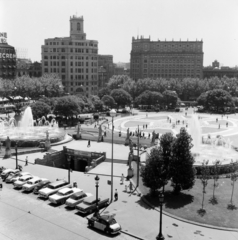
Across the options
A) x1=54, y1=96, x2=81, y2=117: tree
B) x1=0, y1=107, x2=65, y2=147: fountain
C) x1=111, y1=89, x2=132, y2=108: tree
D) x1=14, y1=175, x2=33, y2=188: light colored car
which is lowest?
x1=14, y1=175, x2=33, y2=188: light colored car

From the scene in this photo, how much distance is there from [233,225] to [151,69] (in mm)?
169784

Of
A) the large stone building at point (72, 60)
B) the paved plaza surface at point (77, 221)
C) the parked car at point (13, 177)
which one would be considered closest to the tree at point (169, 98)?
the large stone building at point (72, 60)

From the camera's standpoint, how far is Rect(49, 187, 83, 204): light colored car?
30089 millimetres

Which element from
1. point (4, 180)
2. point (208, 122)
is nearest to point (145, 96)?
point (208, 122)

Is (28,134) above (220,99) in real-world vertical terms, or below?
below

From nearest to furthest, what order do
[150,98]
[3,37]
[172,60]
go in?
[150,98], [3,37], [172,60]

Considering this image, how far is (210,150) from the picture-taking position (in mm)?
50219

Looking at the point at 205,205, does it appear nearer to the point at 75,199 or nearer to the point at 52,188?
the point at 75,199

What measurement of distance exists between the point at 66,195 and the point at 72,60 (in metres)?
118

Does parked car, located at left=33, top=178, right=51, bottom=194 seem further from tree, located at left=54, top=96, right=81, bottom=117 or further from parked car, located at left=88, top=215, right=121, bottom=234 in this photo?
tree, located at left=54, top=96, right=81, bottom=117

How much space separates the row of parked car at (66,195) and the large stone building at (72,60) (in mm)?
109305

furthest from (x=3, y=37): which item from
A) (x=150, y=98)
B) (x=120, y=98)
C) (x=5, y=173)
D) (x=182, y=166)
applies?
(x=182, y=166)

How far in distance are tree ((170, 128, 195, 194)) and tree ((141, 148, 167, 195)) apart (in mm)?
1201

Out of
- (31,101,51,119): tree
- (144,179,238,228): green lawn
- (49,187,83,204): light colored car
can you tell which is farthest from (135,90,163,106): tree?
(49,187,83,204): light colored car
